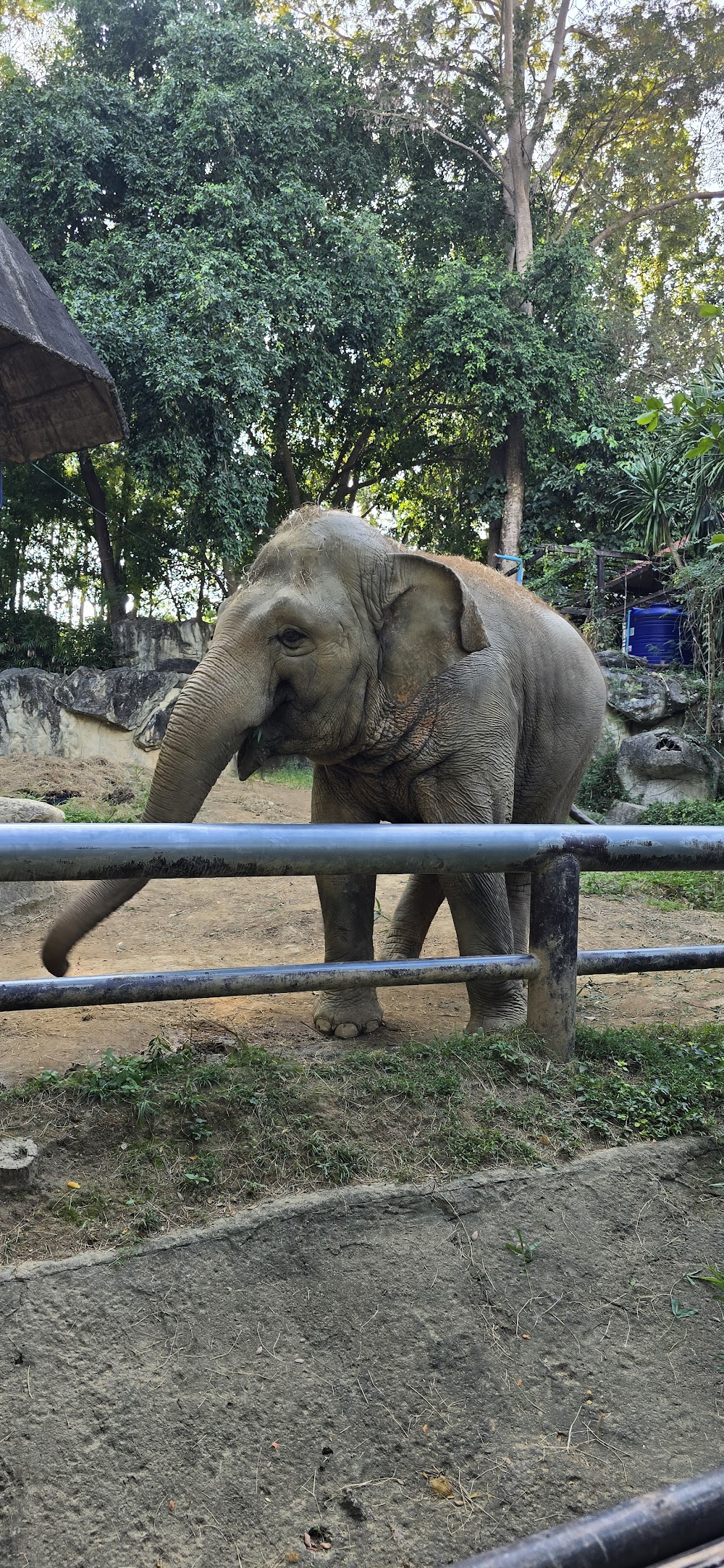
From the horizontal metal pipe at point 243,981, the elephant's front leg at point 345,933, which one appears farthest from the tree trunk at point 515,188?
the horizontal metal pipe at point 243,981

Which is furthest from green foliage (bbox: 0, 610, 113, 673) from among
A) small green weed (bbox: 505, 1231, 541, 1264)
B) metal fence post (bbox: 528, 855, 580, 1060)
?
small green weed (bbox: 505, 1231, 541, 1264)

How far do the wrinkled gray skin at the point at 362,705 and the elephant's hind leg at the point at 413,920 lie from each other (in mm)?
924

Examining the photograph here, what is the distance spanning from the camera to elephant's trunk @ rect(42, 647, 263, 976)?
3.65 meters

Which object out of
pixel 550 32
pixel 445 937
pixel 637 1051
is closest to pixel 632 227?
pixel 550 32

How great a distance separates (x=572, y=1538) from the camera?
94 centimetres

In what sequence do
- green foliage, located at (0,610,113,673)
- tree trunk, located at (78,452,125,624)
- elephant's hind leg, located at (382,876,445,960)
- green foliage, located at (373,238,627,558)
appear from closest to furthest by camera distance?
elephant's hind leg, located at (382,876,445,960), green foliage, located at (0,610,113,673), green foliage, located at (373,238,627,558), tree trunk, located at (78,452,125,624)

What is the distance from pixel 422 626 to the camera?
4195mm

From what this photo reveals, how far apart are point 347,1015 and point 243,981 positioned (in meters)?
2.00

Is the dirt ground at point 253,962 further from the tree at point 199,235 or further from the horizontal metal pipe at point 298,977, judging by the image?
the tree at point 199,235

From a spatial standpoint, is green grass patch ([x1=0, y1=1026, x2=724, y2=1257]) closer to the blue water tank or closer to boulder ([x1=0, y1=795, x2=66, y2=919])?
boulder ([x1=0, y1=795, x2=66, y2=919])

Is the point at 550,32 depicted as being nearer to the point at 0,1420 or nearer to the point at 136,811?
the point at 136,811

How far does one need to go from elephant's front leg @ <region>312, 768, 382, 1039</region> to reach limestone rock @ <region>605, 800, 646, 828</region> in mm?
8771

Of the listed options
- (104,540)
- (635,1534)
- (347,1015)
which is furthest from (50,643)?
(635,1534)

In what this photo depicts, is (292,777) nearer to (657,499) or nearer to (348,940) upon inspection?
(657,499)
